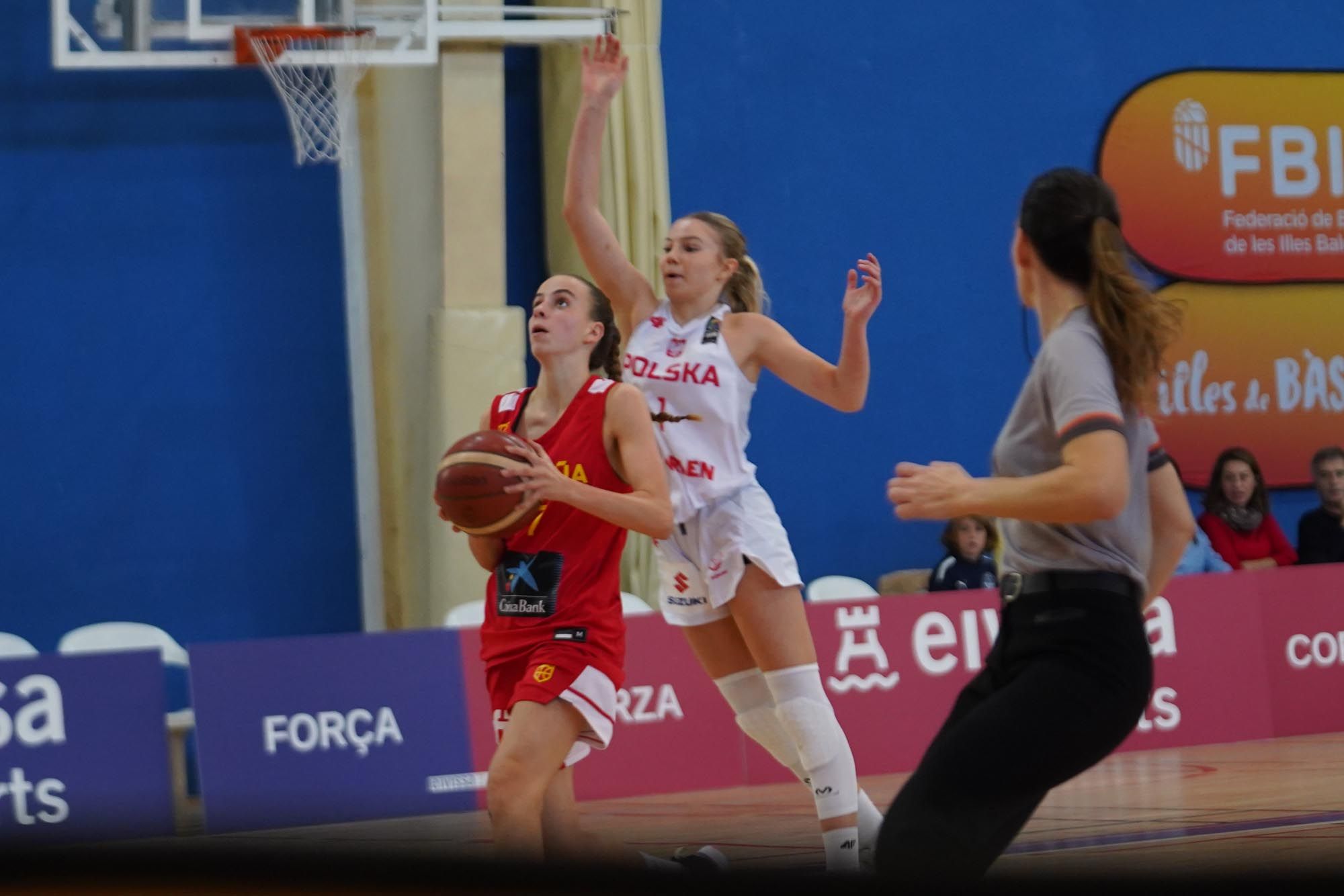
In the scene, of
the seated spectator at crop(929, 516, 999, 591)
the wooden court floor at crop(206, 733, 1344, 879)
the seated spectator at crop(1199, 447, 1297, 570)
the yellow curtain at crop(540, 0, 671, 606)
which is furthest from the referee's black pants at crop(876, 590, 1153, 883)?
the seated spectator at crop(1199, 447, 1297, 570)

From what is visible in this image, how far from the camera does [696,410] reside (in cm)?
431

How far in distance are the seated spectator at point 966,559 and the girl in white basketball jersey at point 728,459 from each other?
391 centimetres

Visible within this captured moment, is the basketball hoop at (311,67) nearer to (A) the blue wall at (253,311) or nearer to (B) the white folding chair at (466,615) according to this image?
(A) the blue wall at (253,311)

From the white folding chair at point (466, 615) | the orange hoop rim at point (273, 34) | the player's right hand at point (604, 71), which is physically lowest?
the white folding chair at point (466, 615)

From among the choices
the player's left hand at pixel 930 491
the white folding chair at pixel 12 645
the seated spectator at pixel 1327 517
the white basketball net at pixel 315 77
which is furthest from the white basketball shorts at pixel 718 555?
the seated spectator at pixel 1327 517

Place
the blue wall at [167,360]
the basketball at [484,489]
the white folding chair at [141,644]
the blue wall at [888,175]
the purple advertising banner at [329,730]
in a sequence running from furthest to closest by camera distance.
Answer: the blue wall at [888,175] < the blue wall at [167,360] < the white folding chair at [141,644] < the purple advertising banner at [329,730] < the basketball at [484,489]

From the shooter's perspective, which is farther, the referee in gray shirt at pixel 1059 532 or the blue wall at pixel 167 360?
the blue wall at pixel 167 360

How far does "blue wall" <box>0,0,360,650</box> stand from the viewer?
801 cm

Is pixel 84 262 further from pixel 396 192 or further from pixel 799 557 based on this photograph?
pixel 799 557

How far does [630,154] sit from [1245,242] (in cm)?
414

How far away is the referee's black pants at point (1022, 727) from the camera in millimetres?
2242

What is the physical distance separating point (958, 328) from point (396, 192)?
330 cm

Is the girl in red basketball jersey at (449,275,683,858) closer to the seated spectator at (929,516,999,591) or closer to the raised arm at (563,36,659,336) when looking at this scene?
the raised arm at (563,36,659,336)

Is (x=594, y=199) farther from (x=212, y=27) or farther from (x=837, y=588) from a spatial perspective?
(x=837, y=588)
